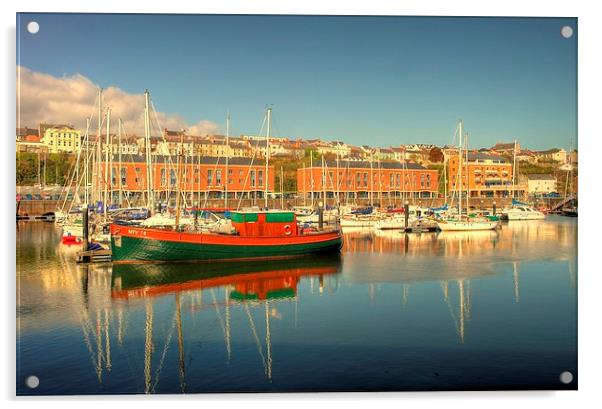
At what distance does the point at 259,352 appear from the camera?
7621 millimetres

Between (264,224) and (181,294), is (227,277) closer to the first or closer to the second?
(181,294)

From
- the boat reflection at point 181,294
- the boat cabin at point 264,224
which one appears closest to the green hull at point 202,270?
the boat reflection at point 181,294

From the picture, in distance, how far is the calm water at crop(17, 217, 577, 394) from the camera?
22.4ft

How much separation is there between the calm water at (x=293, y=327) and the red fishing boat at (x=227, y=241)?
1.55ft

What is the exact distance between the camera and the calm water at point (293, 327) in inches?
268

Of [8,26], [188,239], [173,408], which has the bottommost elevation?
[173,408]

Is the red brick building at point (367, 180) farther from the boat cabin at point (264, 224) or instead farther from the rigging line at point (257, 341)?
the rigging line at point (257, 341)

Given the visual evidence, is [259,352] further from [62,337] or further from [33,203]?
[33,203]

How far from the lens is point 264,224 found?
637 inches

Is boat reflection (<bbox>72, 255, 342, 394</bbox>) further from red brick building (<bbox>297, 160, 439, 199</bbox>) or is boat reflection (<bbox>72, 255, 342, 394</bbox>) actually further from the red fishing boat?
red brick building (<bbox>297, 160, 439, 199</bbox>)

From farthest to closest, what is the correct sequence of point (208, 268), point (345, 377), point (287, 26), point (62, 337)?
point (208, 268) < point (62, 337) < point (287, 26) < point (345, 377)

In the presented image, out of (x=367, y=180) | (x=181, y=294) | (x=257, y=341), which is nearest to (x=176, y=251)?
(x=181, y=294)
